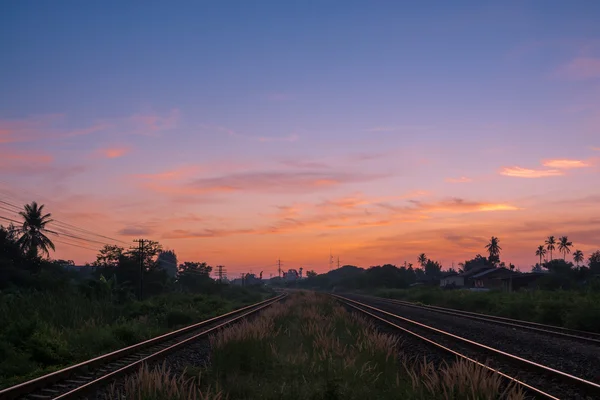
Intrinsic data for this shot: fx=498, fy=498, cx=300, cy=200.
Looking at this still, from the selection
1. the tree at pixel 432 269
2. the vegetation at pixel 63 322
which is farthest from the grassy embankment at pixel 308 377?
the tree at pixel 432 269

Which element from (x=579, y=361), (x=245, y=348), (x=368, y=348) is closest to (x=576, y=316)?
(x=579, y=361)

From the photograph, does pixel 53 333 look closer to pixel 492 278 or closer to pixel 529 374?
pixel 529 374

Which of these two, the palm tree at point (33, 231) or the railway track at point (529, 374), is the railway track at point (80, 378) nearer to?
the railway track at point (529, 374)

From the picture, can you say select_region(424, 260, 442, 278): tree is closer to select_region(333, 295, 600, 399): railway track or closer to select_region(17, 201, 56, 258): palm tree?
select_region(17, 201, 56, 258): palm tree

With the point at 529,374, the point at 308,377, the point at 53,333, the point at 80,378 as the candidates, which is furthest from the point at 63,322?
the point at 529,374

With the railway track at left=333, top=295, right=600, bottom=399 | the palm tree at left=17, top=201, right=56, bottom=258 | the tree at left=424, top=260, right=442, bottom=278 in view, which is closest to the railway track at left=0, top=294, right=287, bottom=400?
the railway track at left=333, top=295, right=600, bottom=399

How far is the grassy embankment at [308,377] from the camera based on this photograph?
7262 millimetres

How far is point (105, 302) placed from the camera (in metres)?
26.1

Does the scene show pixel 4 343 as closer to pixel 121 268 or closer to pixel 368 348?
pixel 368 348

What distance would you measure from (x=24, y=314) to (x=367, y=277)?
10538 cm

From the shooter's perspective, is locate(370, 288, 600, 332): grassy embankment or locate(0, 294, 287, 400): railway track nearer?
Result: locate(0, 294, 287, 400): railway track

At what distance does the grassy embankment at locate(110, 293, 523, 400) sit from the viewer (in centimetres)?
726

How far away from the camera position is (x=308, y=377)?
32.8ft

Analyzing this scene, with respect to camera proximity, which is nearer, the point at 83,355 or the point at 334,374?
the point at 334,374
